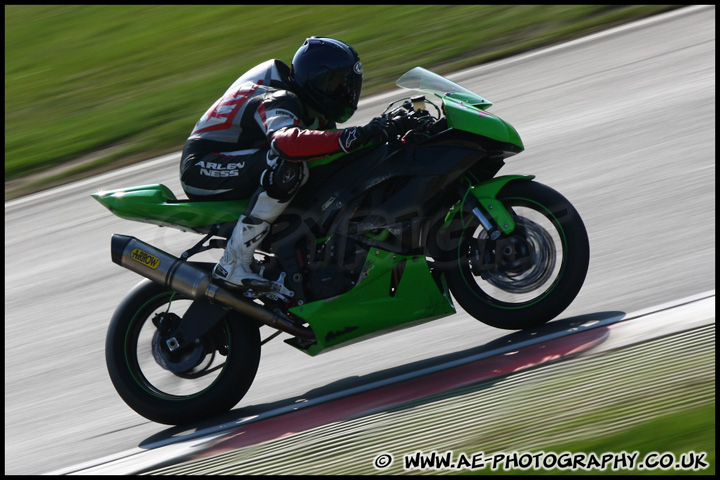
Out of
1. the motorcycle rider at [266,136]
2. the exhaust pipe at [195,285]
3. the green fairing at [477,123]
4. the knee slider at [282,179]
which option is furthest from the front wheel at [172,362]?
the green fairing at [477,123]

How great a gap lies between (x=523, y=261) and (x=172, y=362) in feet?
6.05

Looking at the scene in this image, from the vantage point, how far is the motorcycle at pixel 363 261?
4.82m

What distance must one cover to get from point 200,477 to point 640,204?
3631mm

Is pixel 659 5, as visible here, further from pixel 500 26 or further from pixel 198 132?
pixel 198 132

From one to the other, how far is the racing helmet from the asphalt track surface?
142 cm

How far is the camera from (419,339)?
544 centimetres

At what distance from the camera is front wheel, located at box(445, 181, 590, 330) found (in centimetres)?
480

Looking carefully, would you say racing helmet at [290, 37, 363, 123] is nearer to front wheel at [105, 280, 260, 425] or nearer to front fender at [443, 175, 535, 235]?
front fender at [443, 175, 535, 235]

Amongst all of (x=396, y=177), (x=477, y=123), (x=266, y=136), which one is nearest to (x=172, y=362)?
(x=266, y=136)

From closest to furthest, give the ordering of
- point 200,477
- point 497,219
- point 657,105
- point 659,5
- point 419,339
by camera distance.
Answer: point 200,477
point 497,219
point 419,339
point 657,105
point 659,5

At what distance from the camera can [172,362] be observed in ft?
16.4

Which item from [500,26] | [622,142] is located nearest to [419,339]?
[622,142]

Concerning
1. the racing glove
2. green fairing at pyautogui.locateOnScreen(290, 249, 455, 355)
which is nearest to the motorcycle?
green fairing at pyautogui.locateOnScreen(290, 249, 455, 355)

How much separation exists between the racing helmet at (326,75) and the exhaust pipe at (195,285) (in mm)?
1043
